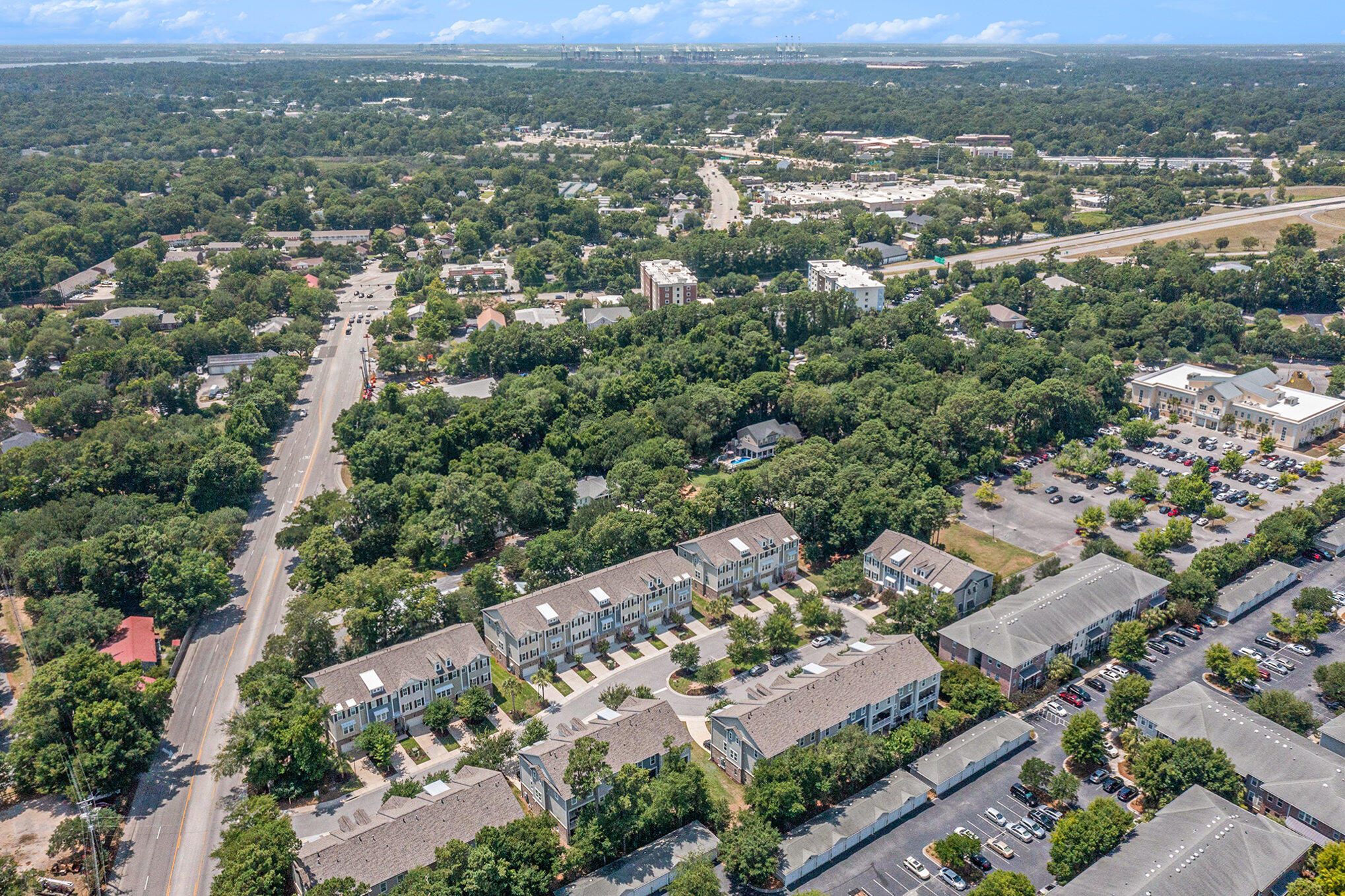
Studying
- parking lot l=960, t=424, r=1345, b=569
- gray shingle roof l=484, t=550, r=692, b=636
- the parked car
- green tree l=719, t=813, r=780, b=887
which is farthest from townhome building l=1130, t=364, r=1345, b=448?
green tree l=719, t=813, r=780, b=887

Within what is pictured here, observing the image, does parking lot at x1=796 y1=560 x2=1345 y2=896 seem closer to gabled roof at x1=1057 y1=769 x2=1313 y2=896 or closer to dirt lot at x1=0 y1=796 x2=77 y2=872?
gabled roof at x1=1057 y1=769 x2=1313 y2=896

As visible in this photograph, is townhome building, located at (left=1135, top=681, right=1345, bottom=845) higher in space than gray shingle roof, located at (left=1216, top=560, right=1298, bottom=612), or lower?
higher

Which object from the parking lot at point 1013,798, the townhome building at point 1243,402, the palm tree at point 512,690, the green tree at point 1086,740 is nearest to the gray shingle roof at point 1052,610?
the parking lot at point 1013,798

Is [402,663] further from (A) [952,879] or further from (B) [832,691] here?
(A) [952,879]

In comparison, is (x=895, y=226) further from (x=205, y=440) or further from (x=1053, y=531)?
(x=205, y=440)

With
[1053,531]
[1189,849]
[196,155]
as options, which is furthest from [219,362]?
[196,155]

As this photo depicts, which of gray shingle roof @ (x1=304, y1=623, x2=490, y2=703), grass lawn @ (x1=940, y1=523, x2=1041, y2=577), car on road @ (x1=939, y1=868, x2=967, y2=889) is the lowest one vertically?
grass lawn @ (x1=940, y1=523, x2=1041, y2=577)

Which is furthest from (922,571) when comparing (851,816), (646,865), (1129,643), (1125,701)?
(646,865)

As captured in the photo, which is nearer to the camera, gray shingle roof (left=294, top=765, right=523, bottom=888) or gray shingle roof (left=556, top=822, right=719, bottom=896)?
gray shingle roof (left=294, top=765, right=523, bottom=888)
